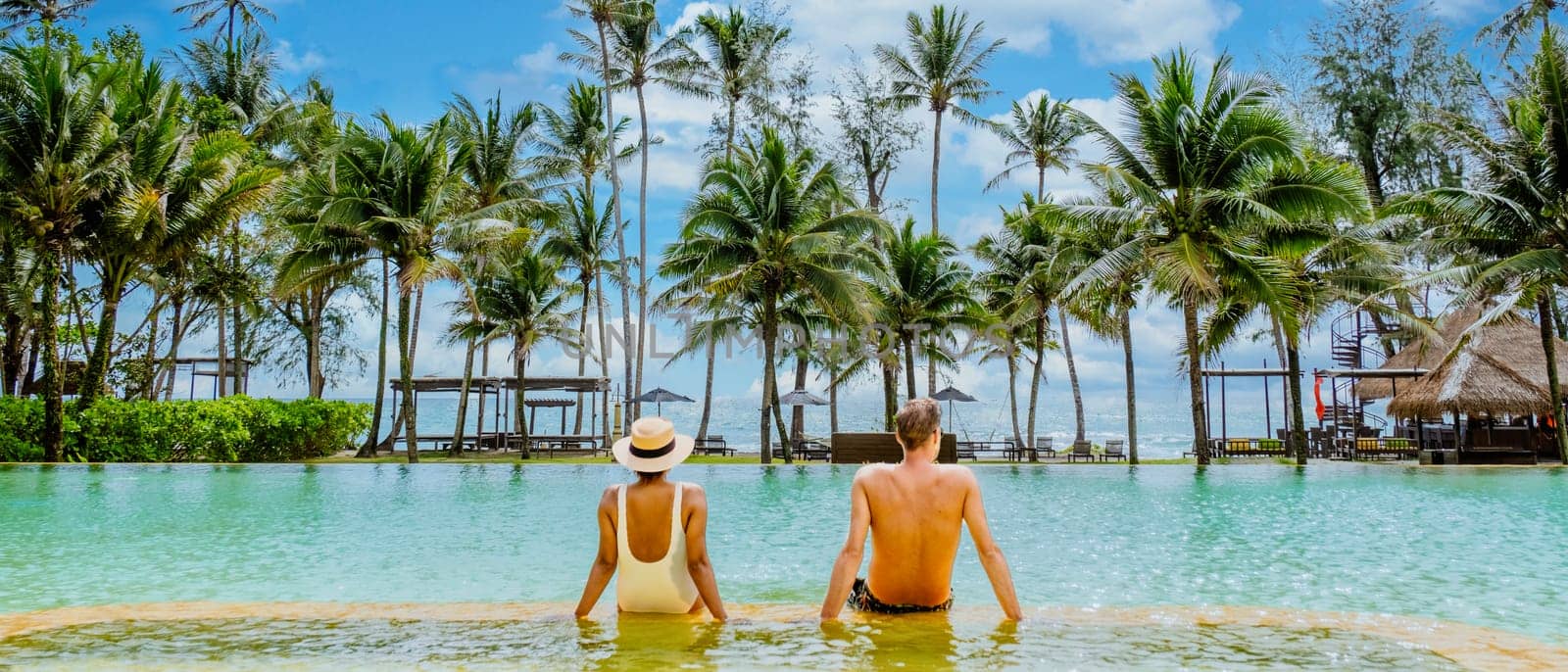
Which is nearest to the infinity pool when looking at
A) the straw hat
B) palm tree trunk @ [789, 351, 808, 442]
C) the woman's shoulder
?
the woman's shoulder

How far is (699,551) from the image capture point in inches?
191

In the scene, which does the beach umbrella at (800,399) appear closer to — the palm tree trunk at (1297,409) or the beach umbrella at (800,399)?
the beach umbrella at (800,399)

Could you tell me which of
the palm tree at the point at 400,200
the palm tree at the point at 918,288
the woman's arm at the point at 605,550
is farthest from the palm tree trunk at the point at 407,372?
the woman's arm at the point at 605,550

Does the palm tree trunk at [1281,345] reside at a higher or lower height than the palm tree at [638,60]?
lower

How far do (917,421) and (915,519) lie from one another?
21.3 inches

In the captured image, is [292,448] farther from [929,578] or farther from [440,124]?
[929,578]

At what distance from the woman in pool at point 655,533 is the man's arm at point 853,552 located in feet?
1.97

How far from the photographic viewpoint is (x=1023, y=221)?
29.2 metres

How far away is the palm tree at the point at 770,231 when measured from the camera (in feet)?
75.8

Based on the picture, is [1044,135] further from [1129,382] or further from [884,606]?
[884,606]

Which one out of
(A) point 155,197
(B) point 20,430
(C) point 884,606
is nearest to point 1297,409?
(C) point 884,606

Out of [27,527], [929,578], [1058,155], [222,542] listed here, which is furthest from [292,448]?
[1058,155]

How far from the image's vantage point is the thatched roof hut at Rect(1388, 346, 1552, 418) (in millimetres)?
23172

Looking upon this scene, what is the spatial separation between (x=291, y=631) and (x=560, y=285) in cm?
3004
